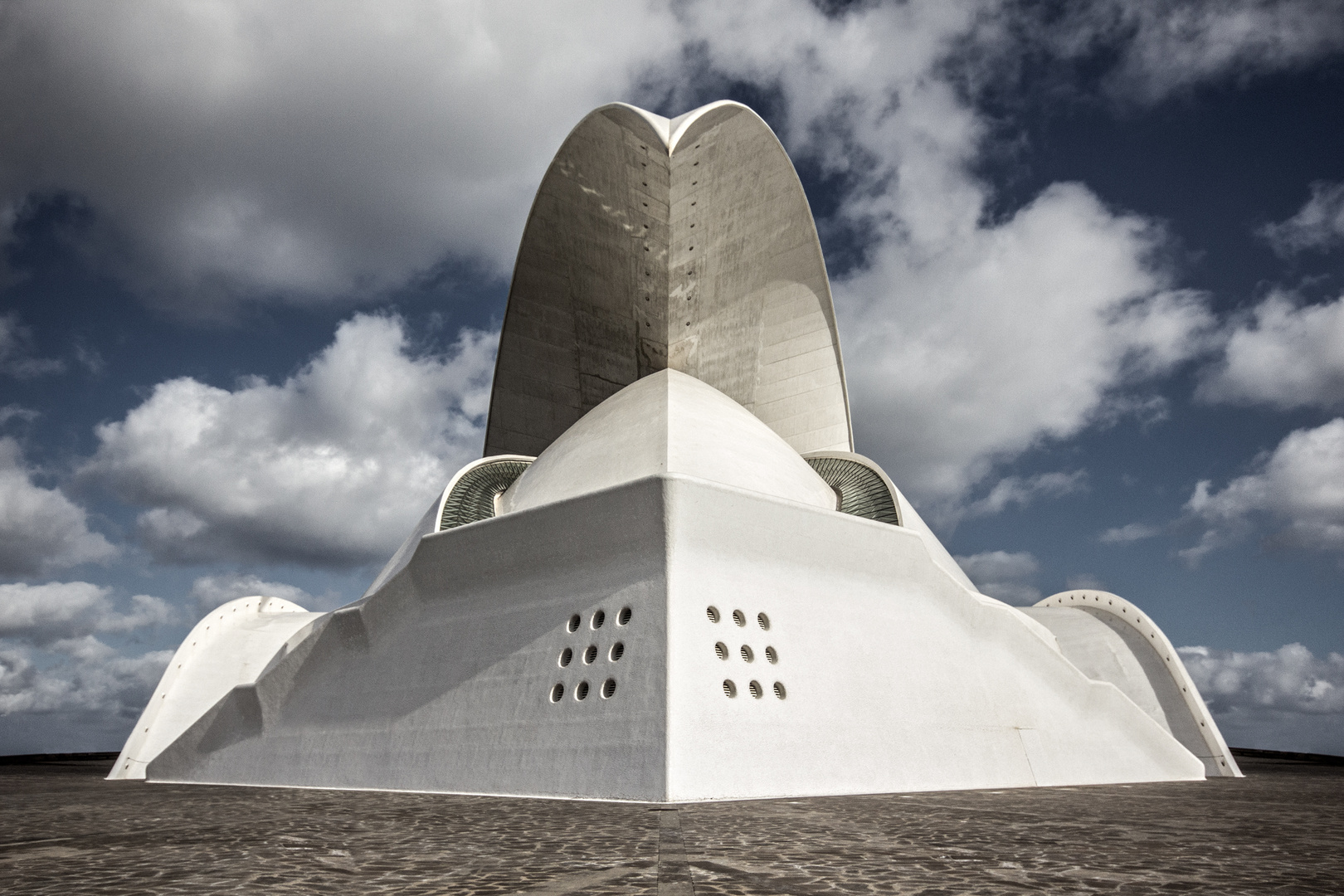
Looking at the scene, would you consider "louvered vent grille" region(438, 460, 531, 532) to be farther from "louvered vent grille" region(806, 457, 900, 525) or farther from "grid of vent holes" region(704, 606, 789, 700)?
"grid of vent holes" region(704, 606, 789, 700)

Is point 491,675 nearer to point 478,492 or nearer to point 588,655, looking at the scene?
point 588,655

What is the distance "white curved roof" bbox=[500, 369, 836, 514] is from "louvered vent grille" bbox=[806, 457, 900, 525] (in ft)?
1.11

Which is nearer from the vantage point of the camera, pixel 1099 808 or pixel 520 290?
pixel 1099 808

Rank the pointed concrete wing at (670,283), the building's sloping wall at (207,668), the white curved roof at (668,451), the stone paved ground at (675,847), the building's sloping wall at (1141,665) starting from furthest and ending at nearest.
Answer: the pointed concrete wing at (670,283), the building's sloping wall at (1141,665), the building's sloping wall at (207,668), the white curved roof at (668,451), the stone paved ground at (675,847)

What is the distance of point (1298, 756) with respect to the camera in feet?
121

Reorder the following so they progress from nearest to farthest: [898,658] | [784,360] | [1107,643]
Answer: [898,658] → [1107,643] → [784,360]

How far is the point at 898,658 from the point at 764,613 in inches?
89.9

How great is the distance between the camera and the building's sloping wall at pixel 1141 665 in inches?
657

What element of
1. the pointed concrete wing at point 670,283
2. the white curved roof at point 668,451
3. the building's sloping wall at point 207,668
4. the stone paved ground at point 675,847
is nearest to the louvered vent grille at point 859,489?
the white curved roof at point 668,451

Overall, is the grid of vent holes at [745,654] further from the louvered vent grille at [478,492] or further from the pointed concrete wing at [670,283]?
the pointed concrete wing at [670,283]

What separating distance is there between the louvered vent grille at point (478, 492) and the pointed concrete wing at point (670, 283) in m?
3.44

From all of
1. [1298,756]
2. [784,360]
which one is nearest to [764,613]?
[784,360]

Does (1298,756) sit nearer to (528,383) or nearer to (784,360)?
(784,360)

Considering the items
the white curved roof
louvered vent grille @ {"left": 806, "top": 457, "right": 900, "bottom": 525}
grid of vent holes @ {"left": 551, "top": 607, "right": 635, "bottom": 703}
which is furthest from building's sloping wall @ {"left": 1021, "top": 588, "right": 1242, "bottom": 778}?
grid of vent holes @ {"left": 551, "top": 607, "right": 635, "bottom": 703}
